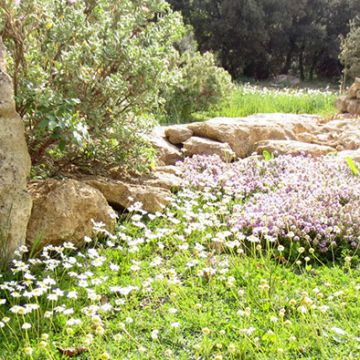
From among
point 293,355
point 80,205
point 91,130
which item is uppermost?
point 91,130

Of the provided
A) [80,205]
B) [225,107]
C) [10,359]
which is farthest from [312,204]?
[225,107]

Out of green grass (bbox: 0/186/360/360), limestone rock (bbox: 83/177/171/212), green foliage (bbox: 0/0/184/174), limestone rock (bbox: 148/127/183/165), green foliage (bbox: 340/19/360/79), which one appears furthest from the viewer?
green foliage (bbox: 340/19/360/79)

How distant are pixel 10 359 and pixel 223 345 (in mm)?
1228

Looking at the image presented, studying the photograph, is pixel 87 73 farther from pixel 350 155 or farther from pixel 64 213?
pixel 350 155

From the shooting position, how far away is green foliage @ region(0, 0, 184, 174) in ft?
14.3

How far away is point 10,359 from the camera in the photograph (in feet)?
9.98

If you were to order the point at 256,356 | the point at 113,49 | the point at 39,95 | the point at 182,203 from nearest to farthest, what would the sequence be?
the point at 256,356 → the point at 39,95 → the point at 113,49 → the point at 182,203

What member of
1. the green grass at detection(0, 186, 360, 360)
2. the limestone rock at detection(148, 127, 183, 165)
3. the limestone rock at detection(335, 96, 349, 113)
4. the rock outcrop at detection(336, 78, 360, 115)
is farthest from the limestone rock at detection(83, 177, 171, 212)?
the limestone rock at detection(335, 96, 349, 113)

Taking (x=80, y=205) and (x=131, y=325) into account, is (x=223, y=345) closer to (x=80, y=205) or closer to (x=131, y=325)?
(x=131, y=325)

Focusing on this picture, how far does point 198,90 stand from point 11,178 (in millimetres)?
7709

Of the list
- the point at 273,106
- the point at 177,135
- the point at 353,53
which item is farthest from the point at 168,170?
the point at 353,53

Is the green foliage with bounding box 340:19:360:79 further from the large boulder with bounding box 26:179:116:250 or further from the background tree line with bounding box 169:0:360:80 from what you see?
the large boulder with bounding box 26:179:116:250

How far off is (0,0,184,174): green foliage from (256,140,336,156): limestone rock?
8.04 feet

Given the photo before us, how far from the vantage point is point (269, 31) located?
29141 millimetres
